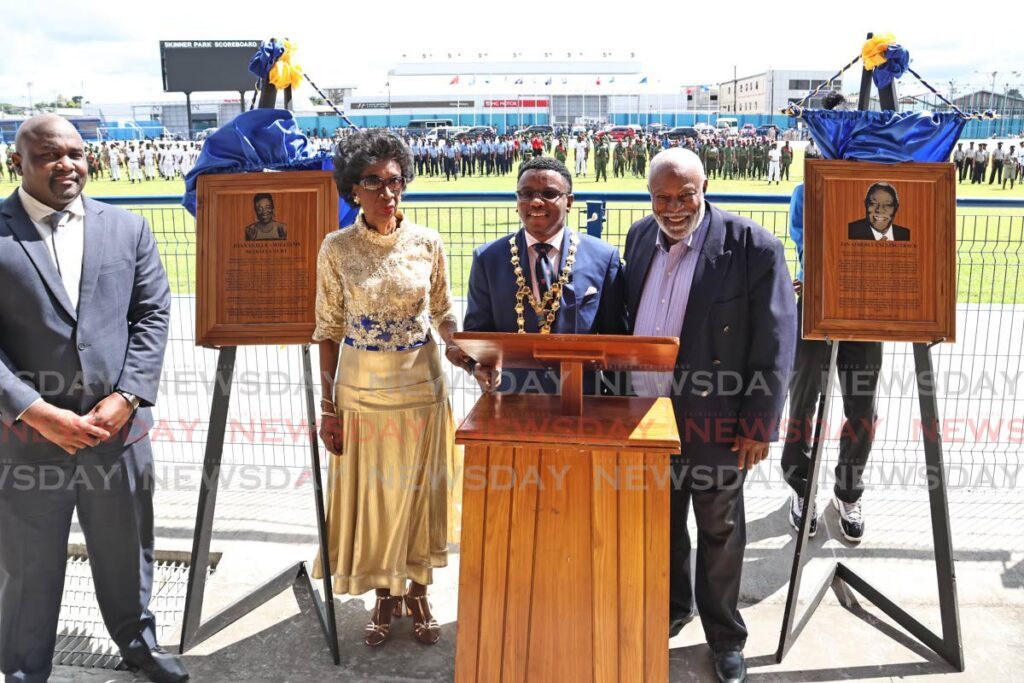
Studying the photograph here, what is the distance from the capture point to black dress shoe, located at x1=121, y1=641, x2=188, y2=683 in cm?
330

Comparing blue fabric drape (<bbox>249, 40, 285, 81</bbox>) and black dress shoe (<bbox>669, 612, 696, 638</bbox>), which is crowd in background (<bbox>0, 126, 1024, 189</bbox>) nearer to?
blue fabric drape (<bbox>249, 40, 285, 81</bbox>)

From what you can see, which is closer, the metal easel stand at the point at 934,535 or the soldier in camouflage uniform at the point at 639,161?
the metal easel stand at the point at 934,535

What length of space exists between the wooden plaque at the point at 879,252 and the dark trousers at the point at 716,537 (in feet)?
2.22

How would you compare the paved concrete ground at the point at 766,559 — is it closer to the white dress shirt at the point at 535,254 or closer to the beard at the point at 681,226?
the white dress shirt at the point at 535,254

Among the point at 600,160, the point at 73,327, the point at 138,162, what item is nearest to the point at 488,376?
the point at 73,327

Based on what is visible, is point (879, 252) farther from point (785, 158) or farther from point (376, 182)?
point (785, 158)

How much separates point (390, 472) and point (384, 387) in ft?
1.22

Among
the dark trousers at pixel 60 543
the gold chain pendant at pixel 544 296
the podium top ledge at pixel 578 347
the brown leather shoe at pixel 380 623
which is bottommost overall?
the brown leather shoe at pixel 380 623

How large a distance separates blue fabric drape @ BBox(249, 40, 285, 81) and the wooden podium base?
1761 mm

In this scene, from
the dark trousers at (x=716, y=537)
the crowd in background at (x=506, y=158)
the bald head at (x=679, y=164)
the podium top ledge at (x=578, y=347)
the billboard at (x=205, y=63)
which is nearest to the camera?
the podium top ledge at (x=578, y=347)

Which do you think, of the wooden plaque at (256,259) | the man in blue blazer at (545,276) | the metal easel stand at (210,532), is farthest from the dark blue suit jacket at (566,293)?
the metal easel stand at (210,532)

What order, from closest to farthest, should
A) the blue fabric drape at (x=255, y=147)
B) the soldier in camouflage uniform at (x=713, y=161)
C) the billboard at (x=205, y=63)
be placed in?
1. the blue fabric drape at (x=255, y=147)
2. the soldier in camouflage uniform at (x=713, y=161)
3. the billboard at (x=205, y=63)

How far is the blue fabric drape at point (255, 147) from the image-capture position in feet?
10.8

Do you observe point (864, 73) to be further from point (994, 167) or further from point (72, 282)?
point (994, 167)
